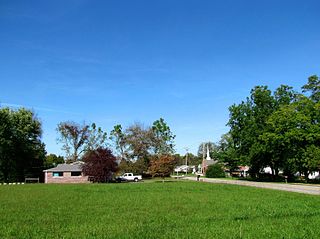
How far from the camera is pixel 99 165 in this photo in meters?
63.0

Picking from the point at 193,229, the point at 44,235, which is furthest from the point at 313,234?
the point at 44,235

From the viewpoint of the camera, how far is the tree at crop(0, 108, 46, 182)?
220 ft

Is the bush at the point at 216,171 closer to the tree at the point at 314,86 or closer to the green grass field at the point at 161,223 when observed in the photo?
the tree at the point at 314,86

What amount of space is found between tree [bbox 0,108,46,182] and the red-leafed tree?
15149 mm

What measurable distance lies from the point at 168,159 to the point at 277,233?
56.7 metres

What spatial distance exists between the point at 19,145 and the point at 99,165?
60.3 ft

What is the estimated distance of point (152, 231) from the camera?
41.2 feet

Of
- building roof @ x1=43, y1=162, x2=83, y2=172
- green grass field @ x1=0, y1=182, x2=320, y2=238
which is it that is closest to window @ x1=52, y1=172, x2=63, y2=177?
building roof @ x1=43, y1=162, x2=83, y2=172

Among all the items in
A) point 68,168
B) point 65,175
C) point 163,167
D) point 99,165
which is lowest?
point 65,175

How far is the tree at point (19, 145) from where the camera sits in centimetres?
6706

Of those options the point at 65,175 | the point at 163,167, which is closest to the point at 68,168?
the point at 65,175

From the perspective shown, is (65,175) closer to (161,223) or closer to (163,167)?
(163,167)

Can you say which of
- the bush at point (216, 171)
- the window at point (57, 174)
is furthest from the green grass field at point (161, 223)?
the bush at point (216, 171)

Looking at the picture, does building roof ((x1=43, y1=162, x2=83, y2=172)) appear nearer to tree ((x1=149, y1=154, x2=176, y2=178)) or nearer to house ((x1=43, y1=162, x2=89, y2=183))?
house ((x1=43, y1=162, x2=89, y2=183))
